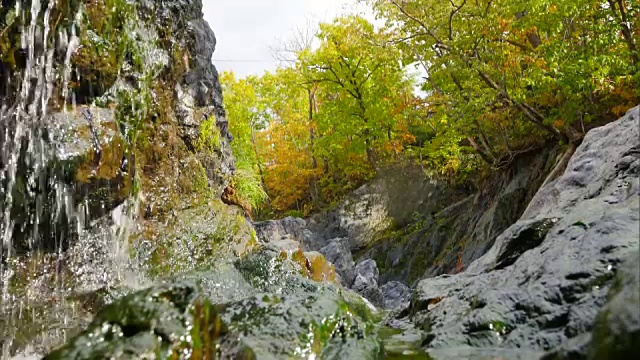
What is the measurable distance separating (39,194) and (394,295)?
926cm

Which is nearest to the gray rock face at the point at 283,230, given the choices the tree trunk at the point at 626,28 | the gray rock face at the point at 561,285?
the tree trunk at the point at 626,28

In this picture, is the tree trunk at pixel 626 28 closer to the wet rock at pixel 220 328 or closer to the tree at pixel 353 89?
the wet rock at pixel 220 328

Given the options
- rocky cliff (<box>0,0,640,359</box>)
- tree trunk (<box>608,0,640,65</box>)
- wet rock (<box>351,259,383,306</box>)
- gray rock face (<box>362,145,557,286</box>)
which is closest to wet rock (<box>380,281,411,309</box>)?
rocky cliff (<box>0,0,640,359</box>)

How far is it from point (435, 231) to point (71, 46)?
12.4 meters

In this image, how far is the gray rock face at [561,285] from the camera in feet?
9.11

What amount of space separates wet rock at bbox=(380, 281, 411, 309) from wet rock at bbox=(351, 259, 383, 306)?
0.26 metres

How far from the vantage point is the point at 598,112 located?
10.3 metres

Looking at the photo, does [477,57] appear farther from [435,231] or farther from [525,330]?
[525,330]

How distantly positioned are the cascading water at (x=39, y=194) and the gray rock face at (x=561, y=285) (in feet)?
16.4

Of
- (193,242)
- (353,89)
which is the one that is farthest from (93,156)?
(353,89)

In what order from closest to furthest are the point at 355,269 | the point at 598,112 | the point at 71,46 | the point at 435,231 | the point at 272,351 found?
the point at 272,351, the point at 71,46, the point at 598,112, the point at 355,269, the point at 435,231

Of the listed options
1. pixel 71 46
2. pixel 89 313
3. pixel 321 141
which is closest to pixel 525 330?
pixel 89 313

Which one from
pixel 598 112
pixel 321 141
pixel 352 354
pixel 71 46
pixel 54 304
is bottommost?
pixel 352 354

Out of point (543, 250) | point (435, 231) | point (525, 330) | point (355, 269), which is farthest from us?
point (435, 231)
